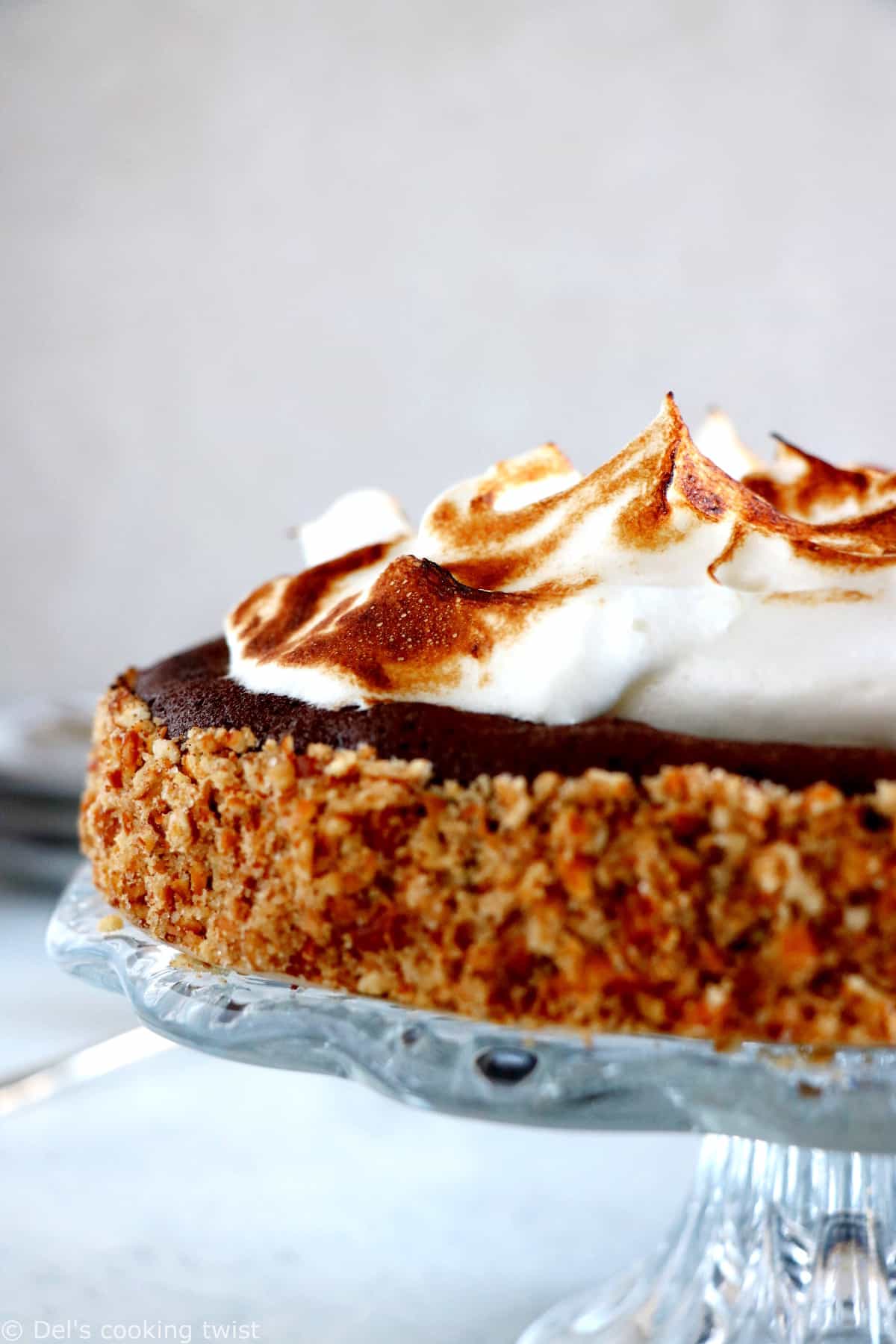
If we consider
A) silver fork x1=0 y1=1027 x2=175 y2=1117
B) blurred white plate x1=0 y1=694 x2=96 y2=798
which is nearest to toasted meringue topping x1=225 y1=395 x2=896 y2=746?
silver fork x1=0 y1=1027 x2=175 y2=1117

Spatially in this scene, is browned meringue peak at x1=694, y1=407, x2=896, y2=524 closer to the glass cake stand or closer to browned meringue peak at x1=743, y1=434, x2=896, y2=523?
browned meringue peak at x1=743, y1=434, x2=896, y2=523

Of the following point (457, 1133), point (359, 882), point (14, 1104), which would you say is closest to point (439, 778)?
point (359, 882)

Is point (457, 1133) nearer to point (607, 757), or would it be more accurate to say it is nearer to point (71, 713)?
point (607, 757)

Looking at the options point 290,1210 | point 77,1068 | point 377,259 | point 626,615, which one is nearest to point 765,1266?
point 290,1210

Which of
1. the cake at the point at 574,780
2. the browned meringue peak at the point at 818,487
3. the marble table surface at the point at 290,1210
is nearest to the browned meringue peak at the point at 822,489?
the browned meringue peak at the point at 818,487

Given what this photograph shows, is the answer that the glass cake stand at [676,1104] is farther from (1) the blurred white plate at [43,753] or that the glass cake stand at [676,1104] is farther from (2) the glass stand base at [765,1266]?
(1) the blurred white plate at [43,753]
